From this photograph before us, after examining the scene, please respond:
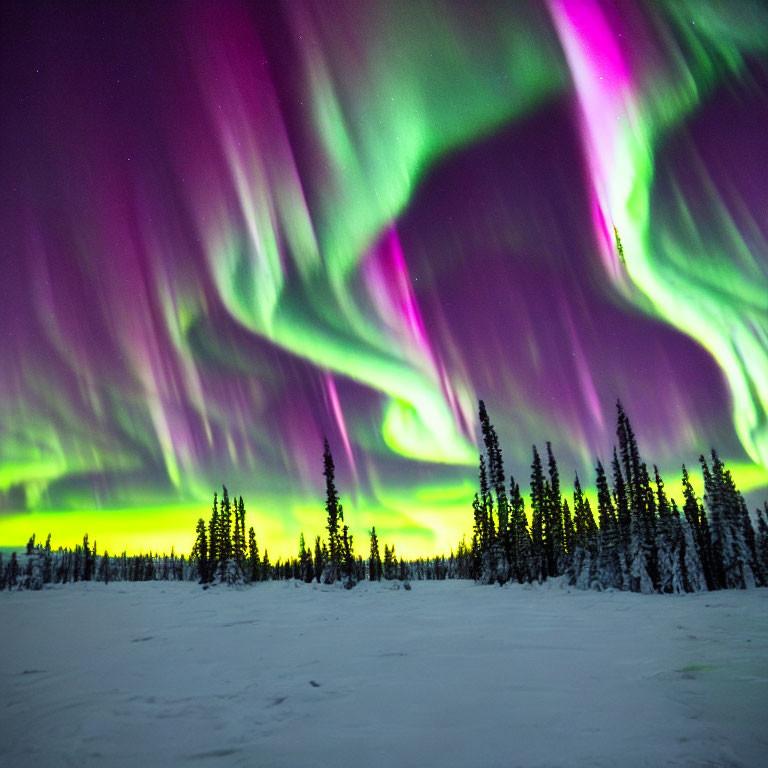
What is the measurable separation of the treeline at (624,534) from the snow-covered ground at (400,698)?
29.2m

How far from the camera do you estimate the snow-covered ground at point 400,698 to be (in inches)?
134

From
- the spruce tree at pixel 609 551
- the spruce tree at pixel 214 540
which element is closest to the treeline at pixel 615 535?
the spruce tree at pixel 609 551

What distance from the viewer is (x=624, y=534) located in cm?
3669

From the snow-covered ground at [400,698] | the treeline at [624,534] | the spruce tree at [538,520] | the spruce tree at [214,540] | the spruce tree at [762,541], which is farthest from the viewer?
the spruce tree at [214,540]

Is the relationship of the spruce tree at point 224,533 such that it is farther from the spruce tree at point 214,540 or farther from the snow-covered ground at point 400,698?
the snow-covered ground at point 400,698

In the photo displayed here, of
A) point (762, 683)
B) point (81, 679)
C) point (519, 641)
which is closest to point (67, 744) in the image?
point (81, 679)

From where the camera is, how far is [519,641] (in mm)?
7664

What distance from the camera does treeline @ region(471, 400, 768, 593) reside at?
112 feet

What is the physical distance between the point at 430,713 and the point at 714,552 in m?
54.1

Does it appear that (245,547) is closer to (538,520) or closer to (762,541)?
(538,520)

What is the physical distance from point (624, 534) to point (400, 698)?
129 ft

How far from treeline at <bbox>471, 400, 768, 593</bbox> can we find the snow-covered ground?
96.0 feet

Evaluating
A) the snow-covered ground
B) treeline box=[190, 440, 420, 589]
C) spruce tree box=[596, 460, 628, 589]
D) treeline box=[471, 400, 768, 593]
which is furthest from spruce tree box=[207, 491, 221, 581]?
the snow-covered ground

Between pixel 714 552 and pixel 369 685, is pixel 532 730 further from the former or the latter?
pixel 714 552
